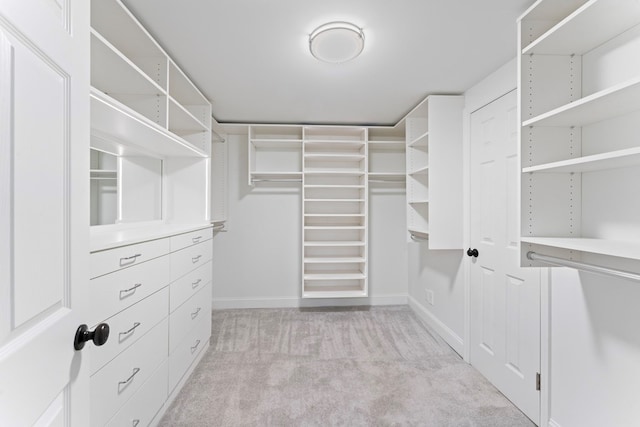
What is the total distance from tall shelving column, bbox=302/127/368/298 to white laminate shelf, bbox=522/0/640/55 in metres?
2.25

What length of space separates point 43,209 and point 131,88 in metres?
1.55

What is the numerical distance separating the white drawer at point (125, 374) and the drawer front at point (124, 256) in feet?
1.35

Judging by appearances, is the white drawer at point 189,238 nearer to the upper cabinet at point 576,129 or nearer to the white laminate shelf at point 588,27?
the upper cabinet at point 576,129

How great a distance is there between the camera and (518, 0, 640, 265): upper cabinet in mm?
1252

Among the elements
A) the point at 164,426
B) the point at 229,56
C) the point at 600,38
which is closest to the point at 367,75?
the point at 229,56

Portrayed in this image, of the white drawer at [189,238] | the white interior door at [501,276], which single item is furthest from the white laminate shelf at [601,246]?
the white drawer at [189,238]

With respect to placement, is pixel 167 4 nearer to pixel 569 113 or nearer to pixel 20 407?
pixel 20 407

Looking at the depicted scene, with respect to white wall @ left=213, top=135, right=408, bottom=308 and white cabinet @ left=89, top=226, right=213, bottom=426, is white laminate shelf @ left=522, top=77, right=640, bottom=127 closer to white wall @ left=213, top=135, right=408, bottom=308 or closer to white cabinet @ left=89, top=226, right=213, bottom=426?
white cabinet @ left=89, top=226, right=213, bottom=426

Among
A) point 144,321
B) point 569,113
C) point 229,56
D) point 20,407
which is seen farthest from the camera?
point 229,56

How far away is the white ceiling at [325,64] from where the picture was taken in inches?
60.6

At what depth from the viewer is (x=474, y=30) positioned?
1.72 m

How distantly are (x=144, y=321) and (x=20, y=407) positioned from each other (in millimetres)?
1211

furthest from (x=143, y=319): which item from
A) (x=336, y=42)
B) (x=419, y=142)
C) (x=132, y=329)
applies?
(x=419, y=142)

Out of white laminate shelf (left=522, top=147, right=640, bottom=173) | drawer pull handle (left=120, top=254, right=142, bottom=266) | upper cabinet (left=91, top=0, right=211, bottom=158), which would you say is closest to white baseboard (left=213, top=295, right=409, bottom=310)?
upper cabinet (left=91, top=0, right=211, bottom=158)
